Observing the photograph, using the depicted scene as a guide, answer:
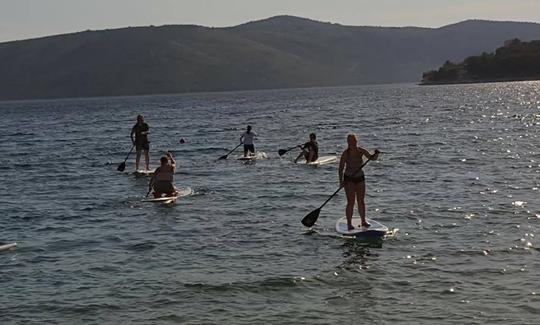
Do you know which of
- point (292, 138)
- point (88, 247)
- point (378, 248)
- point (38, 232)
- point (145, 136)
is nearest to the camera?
point (378, 248)

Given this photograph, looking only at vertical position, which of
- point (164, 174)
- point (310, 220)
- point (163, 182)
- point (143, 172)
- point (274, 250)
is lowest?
point (143, 172)

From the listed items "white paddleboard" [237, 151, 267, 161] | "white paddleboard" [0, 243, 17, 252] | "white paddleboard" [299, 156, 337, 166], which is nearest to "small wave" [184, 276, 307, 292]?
"white paddleboard" [0, 243, 17, 252]

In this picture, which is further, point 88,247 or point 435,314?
point 88,247

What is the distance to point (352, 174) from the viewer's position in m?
16.4

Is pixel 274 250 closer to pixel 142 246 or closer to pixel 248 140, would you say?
pixel 142 246

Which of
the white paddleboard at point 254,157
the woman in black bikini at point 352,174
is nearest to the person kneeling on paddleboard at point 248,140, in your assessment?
the white paddleboard at point 254,157

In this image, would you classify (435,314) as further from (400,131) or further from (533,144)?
(400,131)

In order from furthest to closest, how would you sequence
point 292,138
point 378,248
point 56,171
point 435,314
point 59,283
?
point 292,138, point 56,171, point 378,248, point 59,283, point 435,314

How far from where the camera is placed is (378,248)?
15.3 metres

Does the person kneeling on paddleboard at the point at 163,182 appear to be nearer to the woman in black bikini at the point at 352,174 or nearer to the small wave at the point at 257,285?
the woman in black bikini at the point at 352,174

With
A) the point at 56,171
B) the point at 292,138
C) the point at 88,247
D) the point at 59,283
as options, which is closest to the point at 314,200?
the point at 88,247

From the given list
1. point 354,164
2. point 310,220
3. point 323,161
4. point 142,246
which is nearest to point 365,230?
point 354,164

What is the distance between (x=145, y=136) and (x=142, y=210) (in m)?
8.67

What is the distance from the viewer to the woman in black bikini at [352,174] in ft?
53.4
